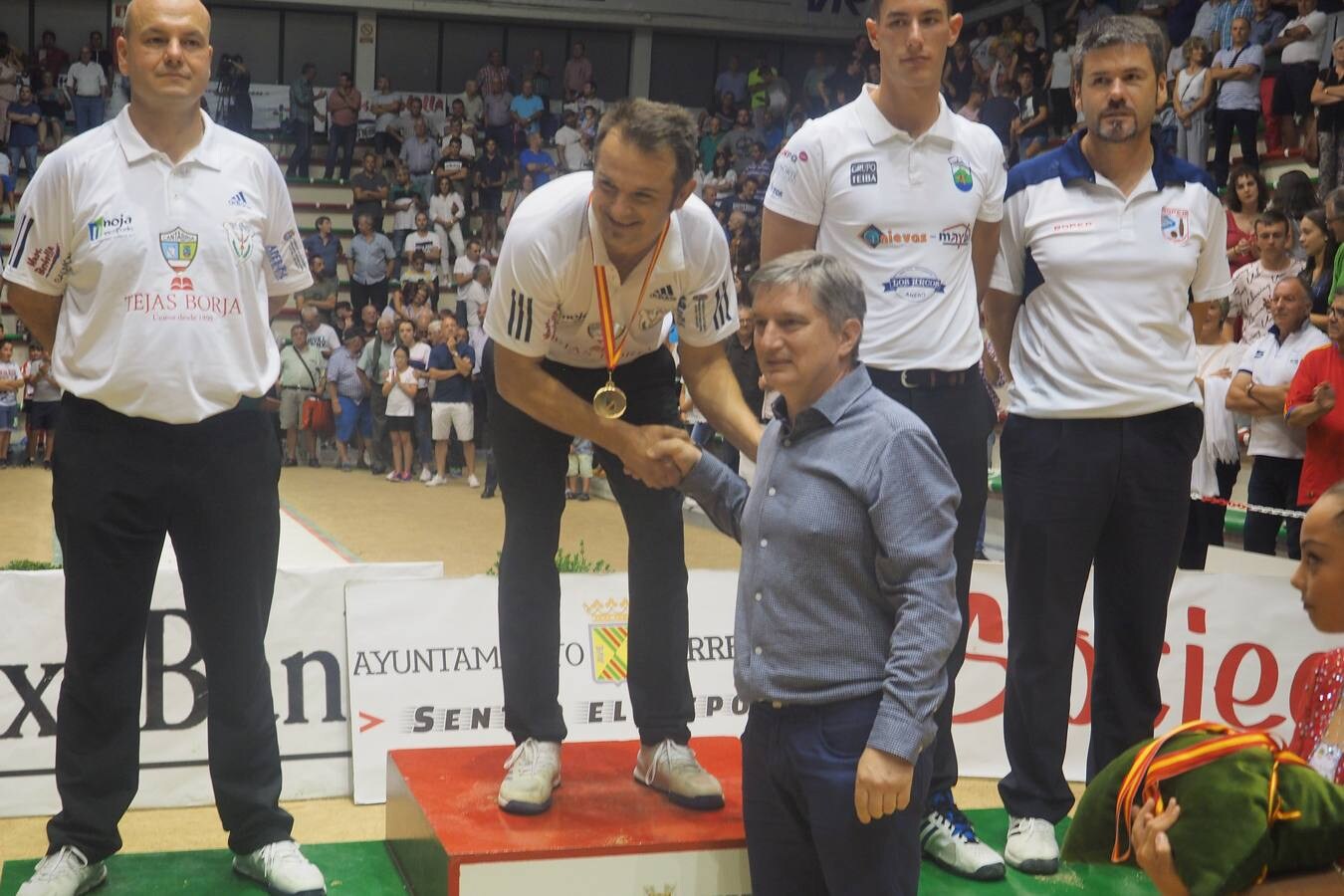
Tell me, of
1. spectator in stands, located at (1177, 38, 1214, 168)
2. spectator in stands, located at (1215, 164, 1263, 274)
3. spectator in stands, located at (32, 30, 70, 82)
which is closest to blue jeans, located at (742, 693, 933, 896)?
spectator in stands, located at (1215, 164, 1263, 274)

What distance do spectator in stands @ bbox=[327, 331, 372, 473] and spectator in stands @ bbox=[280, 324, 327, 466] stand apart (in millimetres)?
176

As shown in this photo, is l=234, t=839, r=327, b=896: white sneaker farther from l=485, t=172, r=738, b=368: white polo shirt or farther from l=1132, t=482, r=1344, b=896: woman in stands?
l=1132, t=482, r=1344, b=896: woman in stands

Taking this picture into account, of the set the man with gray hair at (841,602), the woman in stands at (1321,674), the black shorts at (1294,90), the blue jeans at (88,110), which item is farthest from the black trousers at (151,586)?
the blue jeans at (88,110)

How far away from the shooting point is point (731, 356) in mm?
9641

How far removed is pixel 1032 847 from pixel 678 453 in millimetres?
1537

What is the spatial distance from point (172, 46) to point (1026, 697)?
2.63 meters

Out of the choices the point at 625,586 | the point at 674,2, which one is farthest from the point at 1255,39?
the point at 674,2

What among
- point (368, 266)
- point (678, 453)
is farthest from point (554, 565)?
point (368, 266)

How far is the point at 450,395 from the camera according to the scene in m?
14.8

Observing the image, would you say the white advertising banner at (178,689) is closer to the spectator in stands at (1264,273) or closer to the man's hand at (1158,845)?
the man's hand at (1158,845)

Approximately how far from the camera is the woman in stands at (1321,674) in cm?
181

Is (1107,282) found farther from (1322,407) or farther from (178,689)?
(178,689)

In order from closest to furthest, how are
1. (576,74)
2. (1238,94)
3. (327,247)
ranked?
(1238,94)
(327,247)
(576,74)

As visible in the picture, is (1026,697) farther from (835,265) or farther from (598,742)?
(835,265)
